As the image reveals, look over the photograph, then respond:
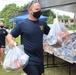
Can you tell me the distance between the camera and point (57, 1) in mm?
6441

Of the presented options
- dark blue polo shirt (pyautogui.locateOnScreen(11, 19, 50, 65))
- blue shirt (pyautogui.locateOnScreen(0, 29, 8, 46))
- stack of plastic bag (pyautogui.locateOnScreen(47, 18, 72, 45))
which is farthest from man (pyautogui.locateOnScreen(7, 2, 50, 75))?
blue shirt (pyautogui.locateOnScreen(0, 29, 8, 46))

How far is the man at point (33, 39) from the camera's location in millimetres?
3779

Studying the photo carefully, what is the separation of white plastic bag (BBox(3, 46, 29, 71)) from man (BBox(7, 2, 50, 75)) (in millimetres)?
93

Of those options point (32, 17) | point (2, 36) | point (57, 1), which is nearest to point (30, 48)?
point (32, 17)

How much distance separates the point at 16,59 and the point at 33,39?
1.22 feet

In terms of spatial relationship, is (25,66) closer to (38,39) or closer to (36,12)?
(38,39)

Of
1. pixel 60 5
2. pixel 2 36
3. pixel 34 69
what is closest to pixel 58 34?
pixel 34 69

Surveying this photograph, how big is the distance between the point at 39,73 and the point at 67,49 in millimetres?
1763

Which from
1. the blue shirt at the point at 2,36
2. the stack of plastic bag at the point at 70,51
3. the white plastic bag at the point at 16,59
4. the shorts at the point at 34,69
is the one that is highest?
the white plastic bag at the point at 16,59

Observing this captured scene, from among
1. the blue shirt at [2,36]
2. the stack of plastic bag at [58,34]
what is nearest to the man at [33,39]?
the stack of plastic bag at [58,34]

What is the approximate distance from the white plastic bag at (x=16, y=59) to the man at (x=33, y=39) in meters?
0.09

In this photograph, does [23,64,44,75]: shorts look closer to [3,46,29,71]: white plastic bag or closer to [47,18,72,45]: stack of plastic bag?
[3,46,29,71]: white plastic bag

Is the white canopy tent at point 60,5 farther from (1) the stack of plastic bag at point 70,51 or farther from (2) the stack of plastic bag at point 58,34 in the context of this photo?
(1) the stack of plastic bag at point 70,51

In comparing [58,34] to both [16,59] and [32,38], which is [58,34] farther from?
[16,59]
